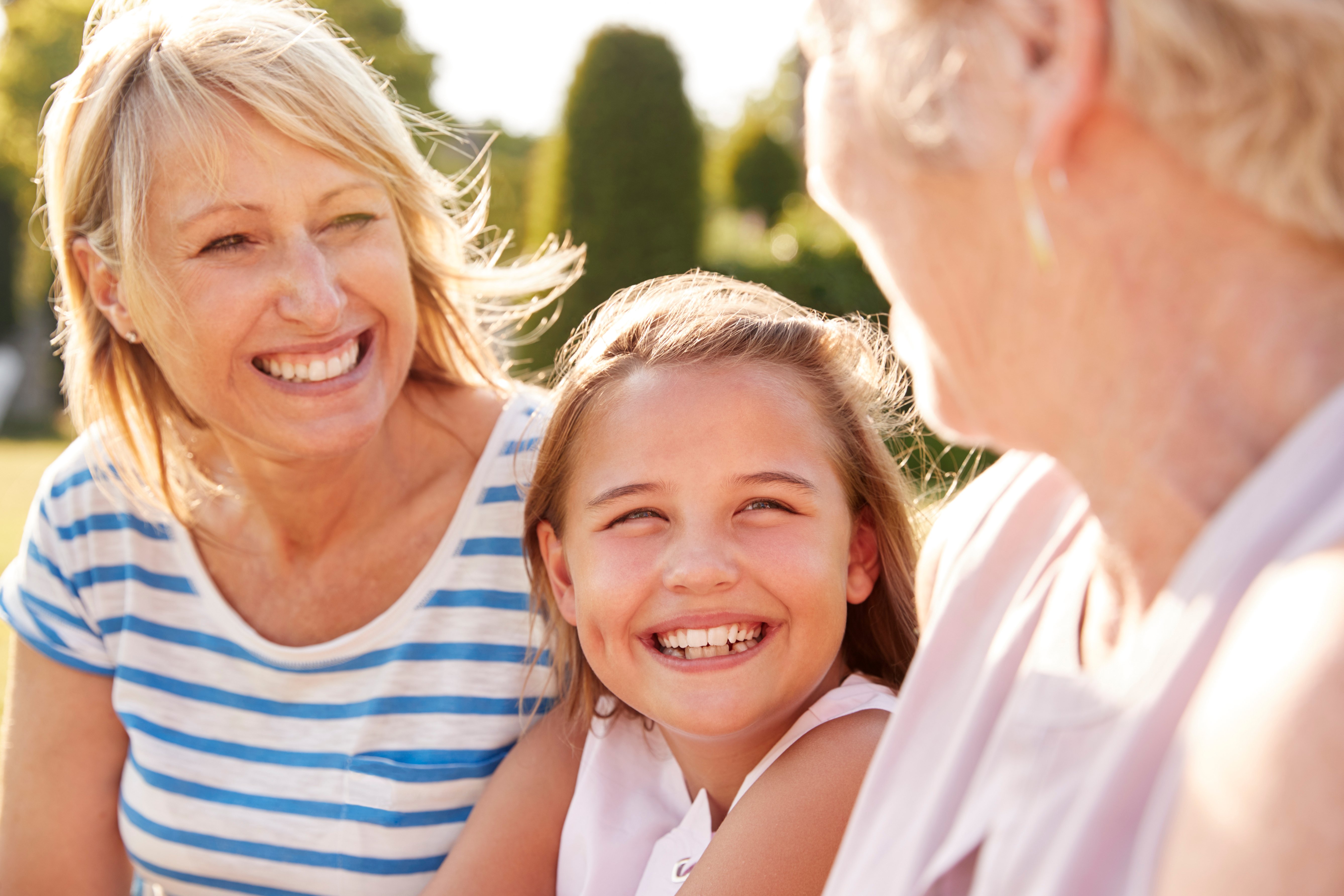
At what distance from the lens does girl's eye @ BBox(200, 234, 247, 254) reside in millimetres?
2266

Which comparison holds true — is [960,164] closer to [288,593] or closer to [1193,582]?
[1193,582]

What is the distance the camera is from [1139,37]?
0.87 meters

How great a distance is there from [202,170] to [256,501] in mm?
798

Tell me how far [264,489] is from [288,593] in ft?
0.81

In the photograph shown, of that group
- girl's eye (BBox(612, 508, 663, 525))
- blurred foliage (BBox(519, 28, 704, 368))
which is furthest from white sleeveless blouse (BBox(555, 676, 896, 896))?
blurred foliage (BBox(519, 28, 704, 368))

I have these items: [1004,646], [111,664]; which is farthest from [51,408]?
[1004,646]

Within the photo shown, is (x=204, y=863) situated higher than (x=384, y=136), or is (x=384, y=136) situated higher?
(x=384, y=136)

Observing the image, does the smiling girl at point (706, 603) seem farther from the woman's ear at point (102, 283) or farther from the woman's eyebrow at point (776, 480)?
the woman's ear at point (102, 283)

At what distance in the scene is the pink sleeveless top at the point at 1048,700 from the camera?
90 centimetres

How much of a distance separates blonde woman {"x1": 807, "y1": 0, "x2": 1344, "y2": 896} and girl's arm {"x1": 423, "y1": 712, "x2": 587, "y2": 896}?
1.08m

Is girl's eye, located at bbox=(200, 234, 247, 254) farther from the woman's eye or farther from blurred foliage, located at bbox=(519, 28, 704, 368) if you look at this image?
blurred foliage, located at bbox=(519, 28, 704, 368)

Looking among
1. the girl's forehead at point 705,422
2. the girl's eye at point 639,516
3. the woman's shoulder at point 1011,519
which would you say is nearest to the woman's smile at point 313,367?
the girl's forehead at point 705,422

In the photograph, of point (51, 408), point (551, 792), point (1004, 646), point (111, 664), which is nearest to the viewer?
point (1004, 646)

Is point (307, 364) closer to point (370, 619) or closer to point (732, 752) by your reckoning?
point (370, 619)
